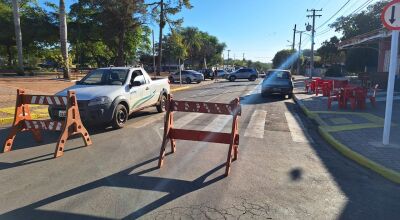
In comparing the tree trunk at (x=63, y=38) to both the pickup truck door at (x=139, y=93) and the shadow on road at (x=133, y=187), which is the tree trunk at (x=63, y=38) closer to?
the pickup truck door at (x=139, y=93)

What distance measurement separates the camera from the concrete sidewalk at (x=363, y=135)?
20.9 ft

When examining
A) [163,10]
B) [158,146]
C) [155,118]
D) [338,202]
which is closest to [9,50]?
[163,10]

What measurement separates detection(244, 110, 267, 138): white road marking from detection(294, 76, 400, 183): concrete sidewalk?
1.62m

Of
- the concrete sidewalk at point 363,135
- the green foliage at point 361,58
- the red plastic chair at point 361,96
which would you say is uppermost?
the green foliage at point 361,58

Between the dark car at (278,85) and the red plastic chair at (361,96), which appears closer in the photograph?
the red plastic chair at (361,96)

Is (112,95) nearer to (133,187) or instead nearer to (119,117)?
(119,117)

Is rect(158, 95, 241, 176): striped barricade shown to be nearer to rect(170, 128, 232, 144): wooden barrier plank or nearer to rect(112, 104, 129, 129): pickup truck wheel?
rect(170, 128, 232, 144): wooden barrier plank

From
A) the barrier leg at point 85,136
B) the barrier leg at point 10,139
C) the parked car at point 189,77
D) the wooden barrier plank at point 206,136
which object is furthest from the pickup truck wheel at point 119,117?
the parked car at point 189,77

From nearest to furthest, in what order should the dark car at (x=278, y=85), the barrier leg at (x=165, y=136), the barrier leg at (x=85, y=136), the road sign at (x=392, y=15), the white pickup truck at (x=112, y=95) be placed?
the barrier leg at (x=165, y=136) < the road sign at (x=392, y=15) < the barrier leg at (x=85, y=136) < the white pickup truck at (x=112, y=95) < the dark car at (x=278, y=85)

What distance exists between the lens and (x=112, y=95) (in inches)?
362

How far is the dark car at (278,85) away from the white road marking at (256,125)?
6.23m

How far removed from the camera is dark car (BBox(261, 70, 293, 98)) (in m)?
19.6

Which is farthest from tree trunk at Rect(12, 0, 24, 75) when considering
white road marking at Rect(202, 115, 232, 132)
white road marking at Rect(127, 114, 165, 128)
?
white road marking at Rect(202, 115, 232, 132)

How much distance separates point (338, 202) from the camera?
4.73 m
